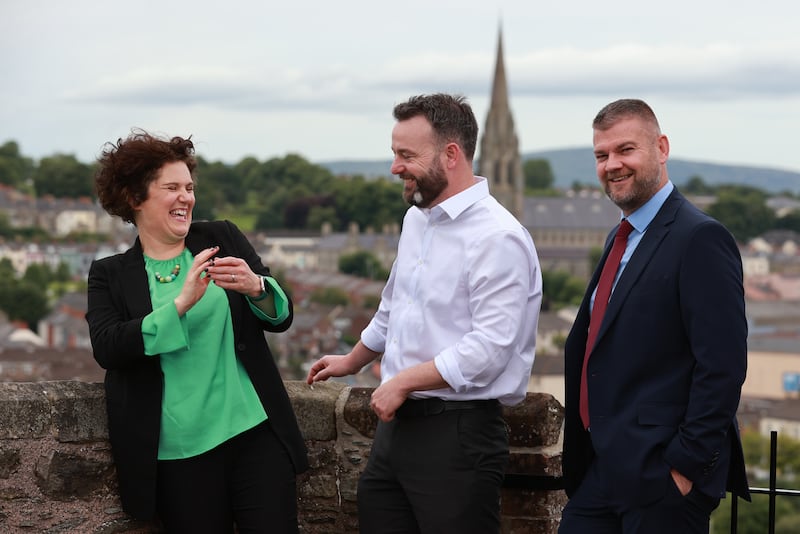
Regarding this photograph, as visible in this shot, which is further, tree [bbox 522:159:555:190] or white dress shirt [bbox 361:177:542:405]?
tree [bbox 522:159:555:190]

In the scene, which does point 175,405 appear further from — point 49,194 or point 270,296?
point 49,194

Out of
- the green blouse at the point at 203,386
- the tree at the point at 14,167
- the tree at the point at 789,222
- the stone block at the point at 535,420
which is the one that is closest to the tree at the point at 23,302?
the tree at the point at 14,167

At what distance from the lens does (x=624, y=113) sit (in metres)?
2.93

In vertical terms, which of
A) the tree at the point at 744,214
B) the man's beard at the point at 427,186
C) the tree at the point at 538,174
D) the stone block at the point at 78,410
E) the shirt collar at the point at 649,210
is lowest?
the tree at the point at 744,214

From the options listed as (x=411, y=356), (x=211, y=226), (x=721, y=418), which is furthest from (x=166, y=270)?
(x=721, y=418)

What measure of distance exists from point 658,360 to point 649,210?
352mm

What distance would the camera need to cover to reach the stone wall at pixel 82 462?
11.1 ft

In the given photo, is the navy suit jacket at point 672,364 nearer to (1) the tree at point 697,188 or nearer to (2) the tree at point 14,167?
(2) the tree at point 14,167

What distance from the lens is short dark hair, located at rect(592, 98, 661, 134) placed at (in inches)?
115

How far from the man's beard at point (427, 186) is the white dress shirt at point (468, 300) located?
3 cm

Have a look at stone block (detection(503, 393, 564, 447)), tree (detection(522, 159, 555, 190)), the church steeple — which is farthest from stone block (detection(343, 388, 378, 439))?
tree (detection(522, 159, 555, 190))

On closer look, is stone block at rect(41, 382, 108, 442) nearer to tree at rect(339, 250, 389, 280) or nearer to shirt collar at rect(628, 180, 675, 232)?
shirt collar at rect(628, 180, 675, 232)

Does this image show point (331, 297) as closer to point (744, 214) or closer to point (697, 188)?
point (744, 214)

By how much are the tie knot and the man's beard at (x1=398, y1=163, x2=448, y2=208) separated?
1.37 ft
